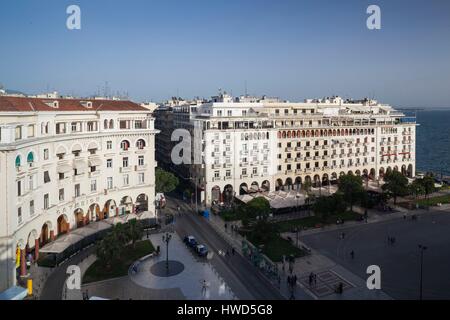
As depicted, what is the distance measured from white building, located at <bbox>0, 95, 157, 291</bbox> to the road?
646 cm

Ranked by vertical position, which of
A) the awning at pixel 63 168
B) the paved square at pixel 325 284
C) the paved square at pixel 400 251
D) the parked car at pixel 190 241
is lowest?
the paved square at pixel 325 284

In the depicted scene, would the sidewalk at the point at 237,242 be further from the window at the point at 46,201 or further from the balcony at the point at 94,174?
the window at the point at 46,201

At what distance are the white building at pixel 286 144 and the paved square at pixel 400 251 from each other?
19.5 metres

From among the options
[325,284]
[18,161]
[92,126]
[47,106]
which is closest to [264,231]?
[325,284]

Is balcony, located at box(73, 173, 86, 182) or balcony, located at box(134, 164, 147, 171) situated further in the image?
balcony, located at box(134, 164, 147, 171)

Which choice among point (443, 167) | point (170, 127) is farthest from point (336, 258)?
point (443, 167)

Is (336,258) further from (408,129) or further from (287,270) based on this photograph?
(408,129)

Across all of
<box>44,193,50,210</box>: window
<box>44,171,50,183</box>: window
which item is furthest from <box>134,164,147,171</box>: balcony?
<box>44,193,50,210</box>: window

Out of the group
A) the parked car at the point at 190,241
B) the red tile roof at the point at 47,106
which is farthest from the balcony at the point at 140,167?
the parked car at the point at 190,241

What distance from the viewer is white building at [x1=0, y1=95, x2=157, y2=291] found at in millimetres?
33406

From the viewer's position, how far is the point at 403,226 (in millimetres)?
52250

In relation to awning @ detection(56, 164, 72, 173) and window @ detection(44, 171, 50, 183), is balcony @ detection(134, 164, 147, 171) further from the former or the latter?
window @ detection(44, 171, 50, 183)

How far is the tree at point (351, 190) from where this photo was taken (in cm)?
5697
